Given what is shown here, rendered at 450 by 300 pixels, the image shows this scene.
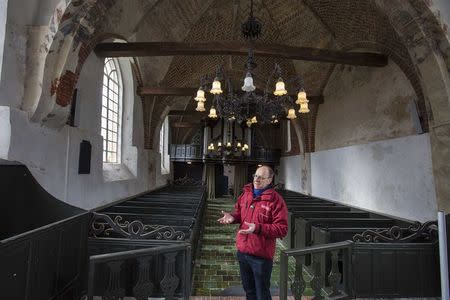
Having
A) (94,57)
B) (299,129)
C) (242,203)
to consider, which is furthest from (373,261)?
(299,129)

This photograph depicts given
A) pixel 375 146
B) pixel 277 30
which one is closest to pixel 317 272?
pixel 375 146

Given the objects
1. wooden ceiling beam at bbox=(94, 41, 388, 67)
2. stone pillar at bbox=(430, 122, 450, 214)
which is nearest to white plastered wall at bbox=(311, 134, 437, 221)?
stone pillar at bbox=(430, 122, 450, 214)

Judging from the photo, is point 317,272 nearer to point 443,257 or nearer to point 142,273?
point 443,257

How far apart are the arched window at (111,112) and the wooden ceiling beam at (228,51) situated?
166cm

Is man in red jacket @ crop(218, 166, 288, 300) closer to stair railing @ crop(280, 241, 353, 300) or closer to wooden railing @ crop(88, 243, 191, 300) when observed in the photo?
stair railing @ crop(280, 241, 353, 300)

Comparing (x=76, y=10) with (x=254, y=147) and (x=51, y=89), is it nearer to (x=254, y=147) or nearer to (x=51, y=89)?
(x=51, y=89)

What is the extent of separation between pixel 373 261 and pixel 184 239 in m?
2.69

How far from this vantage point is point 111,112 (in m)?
7.70

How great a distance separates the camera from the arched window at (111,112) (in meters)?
7.32

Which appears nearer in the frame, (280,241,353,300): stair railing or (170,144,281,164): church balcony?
(280,241,353,300): stair railing

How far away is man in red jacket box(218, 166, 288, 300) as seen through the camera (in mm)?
2514

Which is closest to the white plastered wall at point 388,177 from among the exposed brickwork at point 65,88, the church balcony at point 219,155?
the exposed brickwork at point 65,88

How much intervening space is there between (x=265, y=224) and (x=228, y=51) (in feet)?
15.0

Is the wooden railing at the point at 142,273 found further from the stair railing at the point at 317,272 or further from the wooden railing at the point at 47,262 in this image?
the stair railing at the point at 317,272
